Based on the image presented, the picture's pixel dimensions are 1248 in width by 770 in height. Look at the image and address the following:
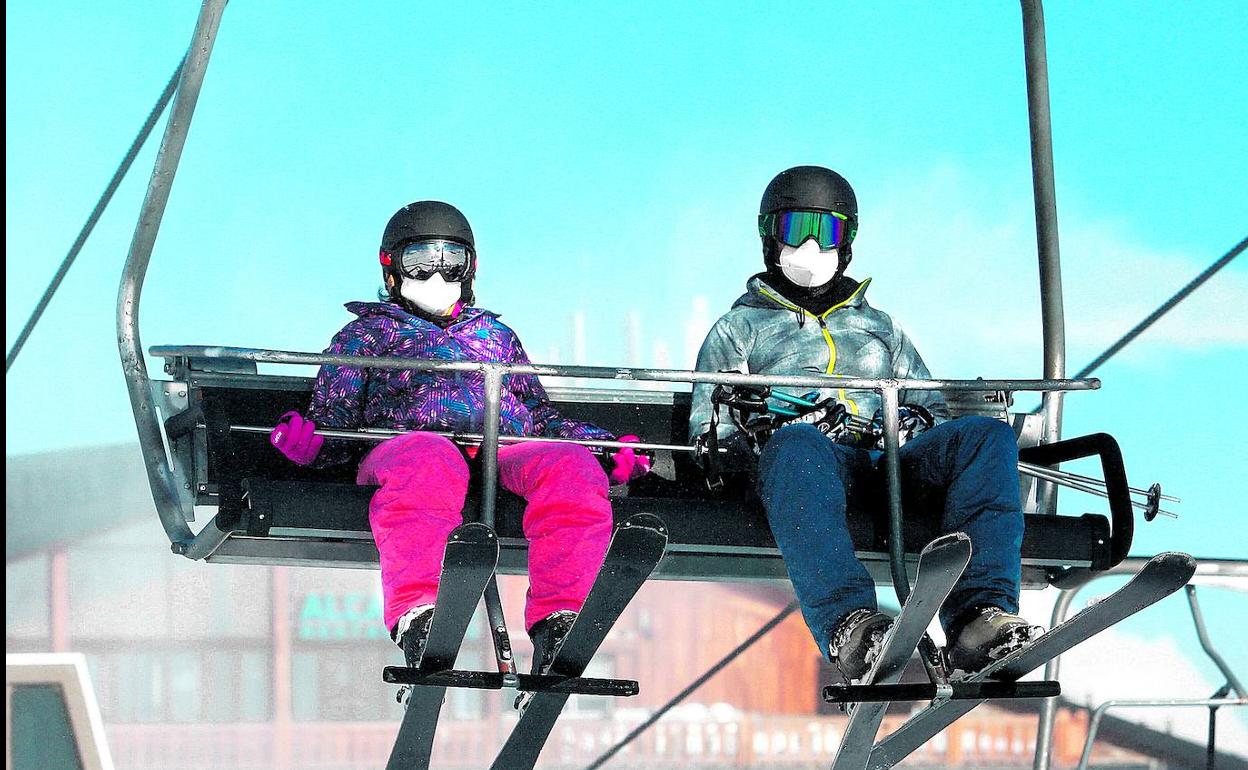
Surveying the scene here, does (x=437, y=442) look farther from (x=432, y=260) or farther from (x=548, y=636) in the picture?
(x=432, y=260)

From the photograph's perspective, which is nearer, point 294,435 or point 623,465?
point 294,435

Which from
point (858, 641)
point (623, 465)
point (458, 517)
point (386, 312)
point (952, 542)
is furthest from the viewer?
point (386, 312)

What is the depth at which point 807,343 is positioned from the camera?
259 cm

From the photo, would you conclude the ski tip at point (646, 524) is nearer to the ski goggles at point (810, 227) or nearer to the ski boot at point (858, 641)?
the ski boot at point (858, 641)

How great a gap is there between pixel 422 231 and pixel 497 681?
0.89 m

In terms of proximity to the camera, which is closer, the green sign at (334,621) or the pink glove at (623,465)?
the pink glove at (623,465)

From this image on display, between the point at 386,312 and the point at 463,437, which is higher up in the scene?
the point at 386,312

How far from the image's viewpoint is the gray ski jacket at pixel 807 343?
256 centimetres

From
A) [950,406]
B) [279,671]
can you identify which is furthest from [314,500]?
[279,671]

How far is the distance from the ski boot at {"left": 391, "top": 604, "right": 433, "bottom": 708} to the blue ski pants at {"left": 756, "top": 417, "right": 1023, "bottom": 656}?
47 centimetres

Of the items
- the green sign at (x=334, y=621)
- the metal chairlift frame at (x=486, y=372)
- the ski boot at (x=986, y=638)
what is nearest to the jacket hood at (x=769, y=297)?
the metal chairlift frame at (x=486, y=372)

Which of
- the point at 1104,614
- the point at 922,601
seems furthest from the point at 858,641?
the point at 1104,614

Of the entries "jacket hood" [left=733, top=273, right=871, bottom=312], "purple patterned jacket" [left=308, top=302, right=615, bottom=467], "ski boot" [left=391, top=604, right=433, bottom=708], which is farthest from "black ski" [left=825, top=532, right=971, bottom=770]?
"jacket hood" [left=733, top=273, right=871, bottom=312]

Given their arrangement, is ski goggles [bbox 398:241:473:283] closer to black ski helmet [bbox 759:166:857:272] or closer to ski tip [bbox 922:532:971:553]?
black ski helmet [bbox 759:166:857:272]
